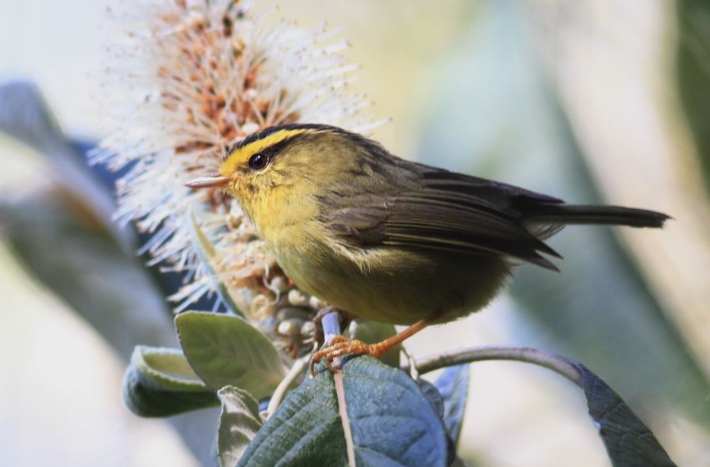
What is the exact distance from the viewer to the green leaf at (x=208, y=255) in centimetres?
195

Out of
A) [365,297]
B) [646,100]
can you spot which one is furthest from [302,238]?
[646,100]

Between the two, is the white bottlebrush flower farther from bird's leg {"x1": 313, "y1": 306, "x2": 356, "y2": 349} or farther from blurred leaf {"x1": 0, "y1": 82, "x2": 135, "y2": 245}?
blurred leaf {"x1": 0, "y1": 82, "x2": 135, "y2": 245}

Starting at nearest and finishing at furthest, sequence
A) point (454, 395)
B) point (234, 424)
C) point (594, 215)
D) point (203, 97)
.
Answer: point (234, 424), point (454, 395), point (594, 215), point (203, 97)

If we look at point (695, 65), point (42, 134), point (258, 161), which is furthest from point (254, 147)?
point (695, 65)

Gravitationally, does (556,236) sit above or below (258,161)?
below

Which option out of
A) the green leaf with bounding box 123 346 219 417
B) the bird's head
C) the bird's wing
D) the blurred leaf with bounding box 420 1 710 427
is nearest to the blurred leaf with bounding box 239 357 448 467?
the green leaf with bounding box 123 346 219 417

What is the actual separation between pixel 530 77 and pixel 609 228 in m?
0.75

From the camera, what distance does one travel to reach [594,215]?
206 centimetres

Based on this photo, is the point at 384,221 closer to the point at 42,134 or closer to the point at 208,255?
the point at 208,255

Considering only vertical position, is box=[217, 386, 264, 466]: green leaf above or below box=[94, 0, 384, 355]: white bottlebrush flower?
below

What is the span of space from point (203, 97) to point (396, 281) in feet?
2.49

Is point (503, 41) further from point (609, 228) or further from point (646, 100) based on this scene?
point (646, 100)

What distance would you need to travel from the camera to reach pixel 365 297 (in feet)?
6.21

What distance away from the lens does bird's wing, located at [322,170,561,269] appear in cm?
194
